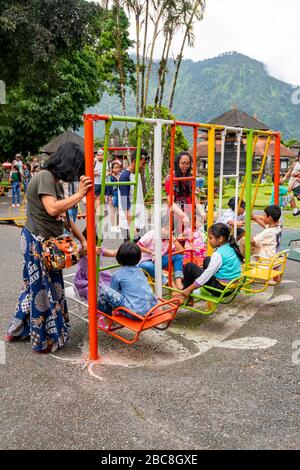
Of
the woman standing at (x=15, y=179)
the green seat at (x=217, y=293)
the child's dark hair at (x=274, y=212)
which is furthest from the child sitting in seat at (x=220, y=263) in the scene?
the woman standing at (x=15, y=179)

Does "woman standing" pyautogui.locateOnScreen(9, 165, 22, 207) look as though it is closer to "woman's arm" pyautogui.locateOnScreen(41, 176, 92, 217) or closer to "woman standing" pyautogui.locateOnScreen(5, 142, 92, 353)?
"woman standing" pyautogui.locateOnScreen(5, 142, 92, 353)

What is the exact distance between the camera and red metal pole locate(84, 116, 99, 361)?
379cm

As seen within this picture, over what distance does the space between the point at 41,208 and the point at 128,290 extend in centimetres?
102

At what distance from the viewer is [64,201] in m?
3.75

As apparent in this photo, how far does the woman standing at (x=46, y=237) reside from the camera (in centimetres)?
383

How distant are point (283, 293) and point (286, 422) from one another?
125 inches

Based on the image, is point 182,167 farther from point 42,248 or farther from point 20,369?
point 20,369

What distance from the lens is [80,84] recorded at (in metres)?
26.3

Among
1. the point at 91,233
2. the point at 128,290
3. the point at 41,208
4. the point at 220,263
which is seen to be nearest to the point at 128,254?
the point at 128,290

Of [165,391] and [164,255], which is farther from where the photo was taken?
[164,255]

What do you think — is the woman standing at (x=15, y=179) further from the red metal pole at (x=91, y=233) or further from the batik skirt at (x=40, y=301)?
the red metal pole at (x=91, y=233)

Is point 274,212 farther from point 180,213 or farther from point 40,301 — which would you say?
point 40,301
